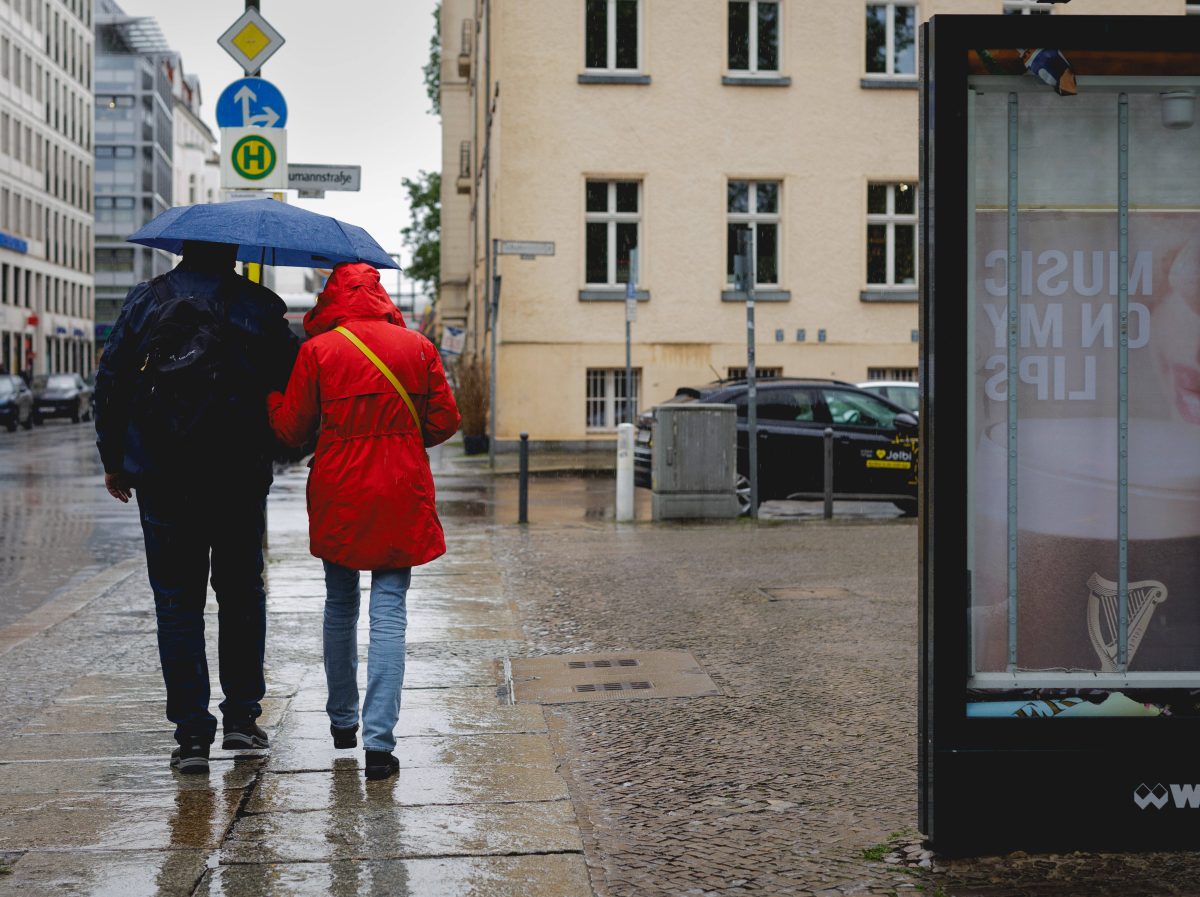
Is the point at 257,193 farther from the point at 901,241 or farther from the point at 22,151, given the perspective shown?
the point at 22,151

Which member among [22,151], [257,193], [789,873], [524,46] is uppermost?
[22,151]

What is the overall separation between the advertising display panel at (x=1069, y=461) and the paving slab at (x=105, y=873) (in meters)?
2.00

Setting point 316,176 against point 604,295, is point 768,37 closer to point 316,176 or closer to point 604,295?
point 604,295

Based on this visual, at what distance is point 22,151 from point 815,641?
80.8 m

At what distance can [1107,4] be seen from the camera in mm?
30469

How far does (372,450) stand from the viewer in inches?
209

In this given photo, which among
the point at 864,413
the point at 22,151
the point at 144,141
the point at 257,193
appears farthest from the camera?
the point at 144,141

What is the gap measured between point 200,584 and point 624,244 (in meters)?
25.4

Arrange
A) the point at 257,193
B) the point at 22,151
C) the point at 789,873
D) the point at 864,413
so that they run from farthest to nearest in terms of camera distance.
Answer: the point at 22,151 → the point at 864,413 → the point at 257,193 → the point at 789,873

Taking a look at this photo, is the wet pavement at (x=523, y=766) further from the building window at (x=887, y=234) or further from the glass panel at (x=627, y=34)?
the glass panel at (x=627, y=34)

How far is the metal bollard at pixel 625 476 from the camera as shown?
51.5 ft

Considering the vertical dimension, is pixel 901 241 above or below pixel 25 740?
above

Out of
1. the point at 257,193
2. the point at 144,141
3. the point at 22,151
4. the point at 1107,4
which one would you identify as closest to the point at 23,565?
the point at 257,193

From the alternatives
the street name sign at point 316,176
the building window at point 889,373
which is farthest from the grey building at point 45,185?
the street name sign at point 316,176
